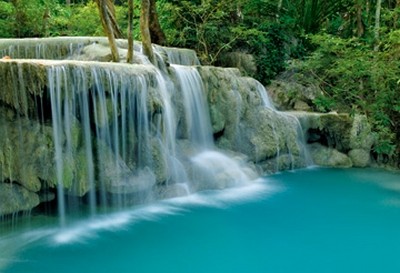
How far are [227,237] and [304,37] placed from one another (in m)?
9.55

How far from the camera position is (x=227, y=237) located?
5383 millimetres

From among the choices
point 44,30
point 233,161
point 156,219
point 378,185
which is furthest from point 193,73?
point 44,30

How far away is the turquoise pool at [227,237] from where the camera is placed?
4535 millimetres

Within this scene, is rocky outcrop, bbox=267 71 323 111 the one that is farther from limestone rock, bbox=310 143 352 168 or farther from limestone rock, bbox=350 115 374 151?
limestone rock, bbox=350 115 374 151

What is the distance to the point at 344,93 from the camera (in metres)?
11.4

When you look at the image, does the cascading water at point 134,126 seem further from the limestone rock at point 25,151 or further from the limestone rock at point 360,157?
the limestone rock at point 360,157

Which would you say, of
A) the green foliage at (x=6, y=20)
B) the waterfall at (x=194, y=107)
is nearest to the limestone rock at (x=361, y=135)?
the waterfall at (x=194, y=107)

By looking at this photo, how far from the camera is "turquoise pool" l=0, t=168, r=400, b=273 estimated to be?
4.54m

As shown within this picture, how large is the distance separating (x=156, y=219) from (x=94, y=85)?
218cm

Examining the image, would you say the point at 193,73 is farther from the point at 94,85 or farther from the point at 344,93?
the point at 344,93

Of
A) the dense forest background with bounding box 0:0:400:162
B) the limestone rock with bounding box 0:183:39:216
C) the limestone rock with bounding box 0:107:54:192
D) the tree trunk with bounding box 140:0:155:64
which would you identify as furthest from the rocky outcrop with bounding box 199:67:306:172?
the limestone rock with bounding box 0:183:39:216

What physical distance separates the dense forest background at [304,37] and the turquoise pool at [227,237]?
4023 mm

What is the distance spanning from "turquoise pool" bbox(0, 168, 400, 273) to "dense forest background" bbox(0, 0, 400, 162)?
402cm

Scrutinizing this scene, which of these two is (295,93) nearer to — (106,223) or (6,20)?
(106,223)
